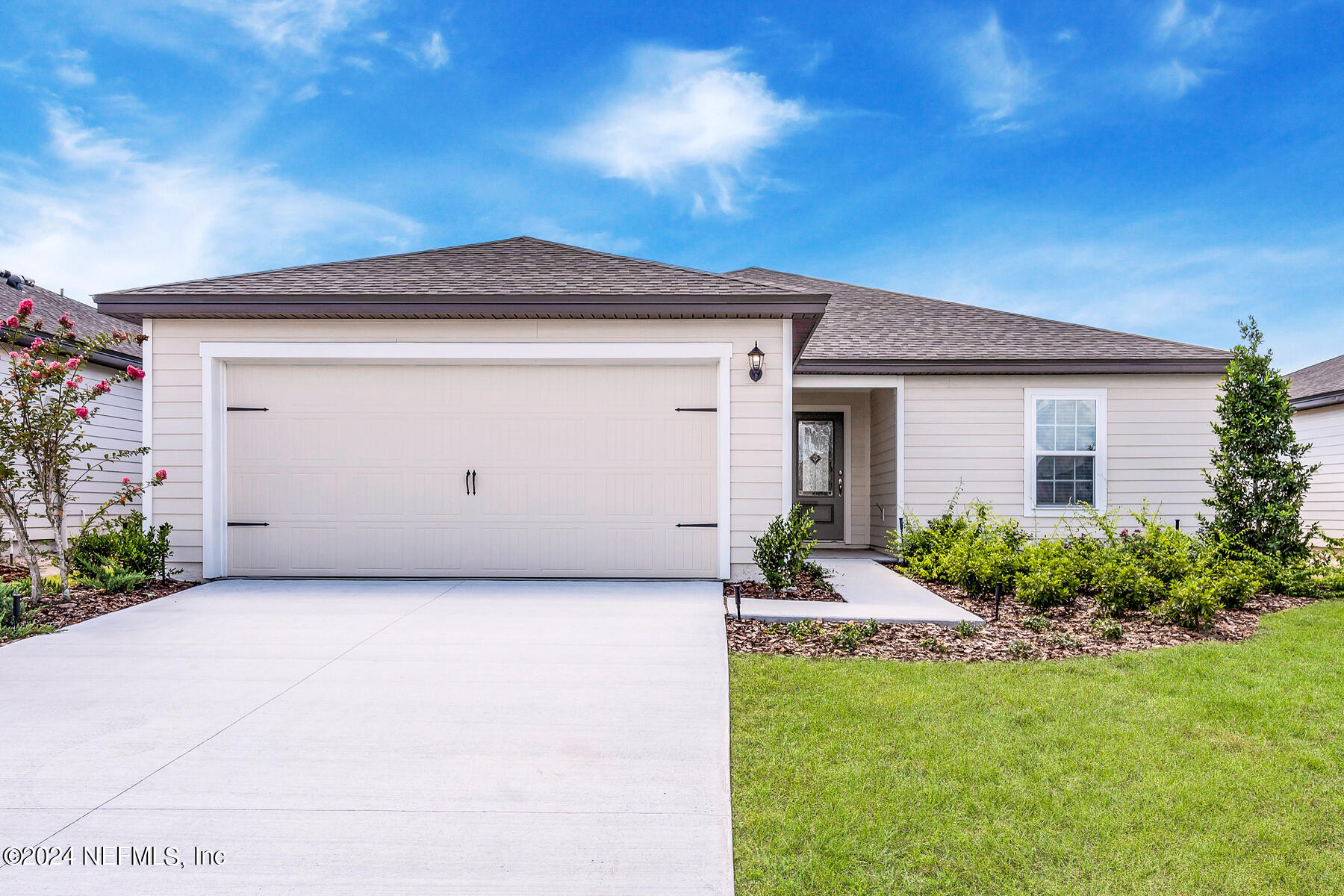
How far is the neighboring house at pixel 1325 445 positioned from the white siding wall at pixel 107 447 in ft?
57.1

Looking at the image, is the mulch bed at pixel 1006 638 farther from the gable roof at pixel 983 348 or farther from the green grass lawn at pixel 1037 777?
the gable roof at pixel 983 348

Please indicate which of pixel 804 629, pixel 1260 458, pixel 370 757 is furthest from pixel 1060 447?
Result: pixel 370 757

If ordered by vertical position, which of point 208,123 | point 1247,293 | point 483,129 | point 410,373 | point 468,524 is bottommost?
point 468,524

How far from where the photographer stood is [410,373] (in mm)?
6898

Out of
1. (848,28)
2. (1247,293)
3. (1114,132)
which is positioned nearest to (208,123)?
(848,28)

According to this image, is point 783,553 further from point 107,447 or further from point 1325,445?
point 1325,445

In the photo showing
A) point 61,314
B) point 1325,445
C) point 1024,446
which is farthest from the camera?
point 1325,445

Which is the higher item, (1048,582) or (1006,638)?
(1048,582)

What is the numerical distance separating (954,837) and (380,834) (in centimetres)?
184

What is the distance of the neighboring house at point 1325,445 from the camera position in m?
10.9

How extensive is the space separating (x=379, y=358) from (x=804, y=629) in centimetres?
477

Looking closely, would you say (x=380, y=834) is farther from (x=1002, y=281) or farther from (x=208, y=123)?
(x=1002, y=281)

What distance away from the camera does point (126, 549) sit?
645 cm

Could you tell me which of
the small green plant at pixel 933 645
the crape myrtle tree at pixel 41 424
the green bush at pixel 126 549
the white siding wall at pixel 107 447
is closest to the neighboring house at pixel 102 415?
the white siding wall at pixel 107 447
